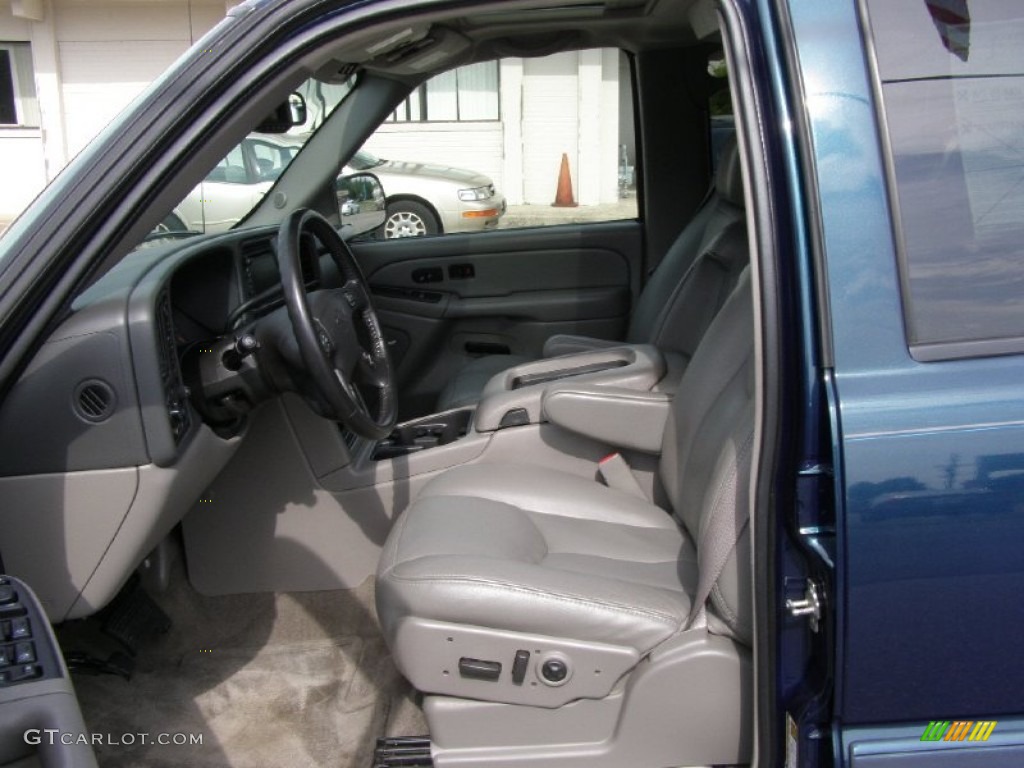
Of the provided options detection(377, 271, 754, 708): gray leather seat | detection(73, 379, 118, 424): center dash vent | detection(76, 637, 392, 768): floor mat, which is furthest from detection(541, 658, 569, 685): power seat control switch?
detection(73, 379, 118, 424): center dash vent

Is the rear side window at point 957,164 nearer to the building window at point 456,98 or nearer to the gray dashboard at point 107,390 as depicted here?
the gray dashboard at point 107,390

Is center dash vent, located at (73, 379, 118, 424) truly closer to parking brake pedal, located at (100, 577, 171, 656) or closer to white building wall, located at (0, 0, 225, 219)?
parking brake pedal, located at (100, 577, 171, 656)

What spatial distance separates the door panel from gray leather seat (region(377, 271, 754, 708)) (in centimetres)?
145

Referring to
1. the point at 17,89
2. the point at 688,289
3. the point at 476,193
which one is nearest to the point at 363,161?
the point at 688,289

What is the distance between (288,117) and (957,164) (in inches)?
61.9

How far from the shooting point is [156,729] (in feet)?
7.65

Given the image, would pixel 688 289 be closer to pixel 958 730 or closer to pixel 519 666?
pixel 519 666

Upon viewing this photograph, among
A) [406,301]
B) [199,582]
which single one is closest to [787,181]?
[199,582]

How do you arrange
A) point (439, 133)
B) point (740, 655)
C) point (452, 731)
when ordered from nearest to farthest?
point (740, 655), point (452, 731), point (439, 133)

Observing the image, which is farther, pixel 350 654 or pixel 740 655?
pixel 350 654

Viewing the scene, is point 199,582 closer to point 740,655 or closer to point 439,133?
point 740,655

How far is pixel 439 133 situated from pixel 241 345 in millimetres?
4720

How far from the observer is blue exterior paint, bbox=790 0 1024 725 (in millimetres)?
1323

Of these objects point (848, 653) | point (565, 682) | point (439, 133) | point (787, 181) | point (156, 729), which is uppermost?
point (439, 133)
